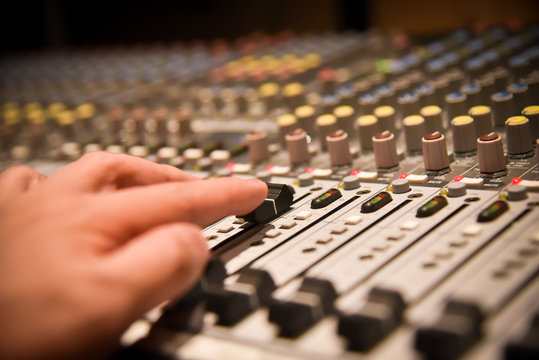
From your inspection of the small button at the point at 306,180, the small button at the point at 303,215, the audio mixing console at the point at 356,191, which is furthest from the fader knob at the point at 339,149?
the small button at the point at 303,215

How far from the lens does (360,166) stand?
1517 mm

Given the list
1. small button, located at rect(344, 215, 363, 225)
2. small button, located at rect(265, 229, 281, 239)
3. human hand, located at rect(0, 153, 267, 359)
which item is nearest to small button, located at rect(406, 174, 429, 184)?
small button, located at rect(344, 215, 363, 225)

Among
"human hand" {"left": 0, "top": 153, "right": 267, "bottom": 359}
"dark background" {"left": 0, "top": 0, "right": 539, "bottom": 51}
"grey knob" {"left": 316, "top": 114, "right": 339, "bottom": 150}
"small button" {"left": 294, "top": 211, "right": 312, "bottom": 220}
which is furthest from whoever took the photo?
"dark background" {"left": 0, "top": 0, "right": 539, "bottom": 51}

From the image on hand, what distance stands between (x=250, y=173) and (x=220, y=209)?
53cm

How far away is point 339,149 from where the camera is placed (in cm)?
152

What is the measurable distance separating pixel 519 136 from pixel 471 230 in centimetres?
41

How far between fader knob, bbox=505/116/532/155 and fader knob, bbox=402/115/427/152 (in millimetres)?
225

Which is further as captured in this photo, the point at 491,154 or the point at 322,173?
the point at 322,173

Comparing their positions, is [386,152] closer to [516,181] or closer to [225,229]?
[516,181]

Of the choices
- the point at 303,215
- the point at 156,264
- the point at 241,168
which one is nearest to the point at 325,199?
the point at 303,215

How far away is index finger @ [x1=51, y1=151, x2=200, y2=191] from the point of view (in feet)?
3.35

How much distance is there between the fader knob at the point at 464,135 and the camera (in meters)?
1.40

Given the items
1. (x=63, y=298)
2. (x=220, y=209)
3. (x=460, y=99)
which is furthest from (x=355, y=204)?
(x=63, y=298)

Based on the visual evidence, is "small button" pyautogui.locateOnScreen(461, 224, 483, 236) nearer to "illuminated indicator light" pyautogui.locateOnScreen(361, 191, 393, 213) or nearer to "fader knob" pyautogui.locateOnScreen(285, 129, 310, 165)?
"illuminated indicator light" pyautogui.locateOnScreen(361, 191, 393, 213)
